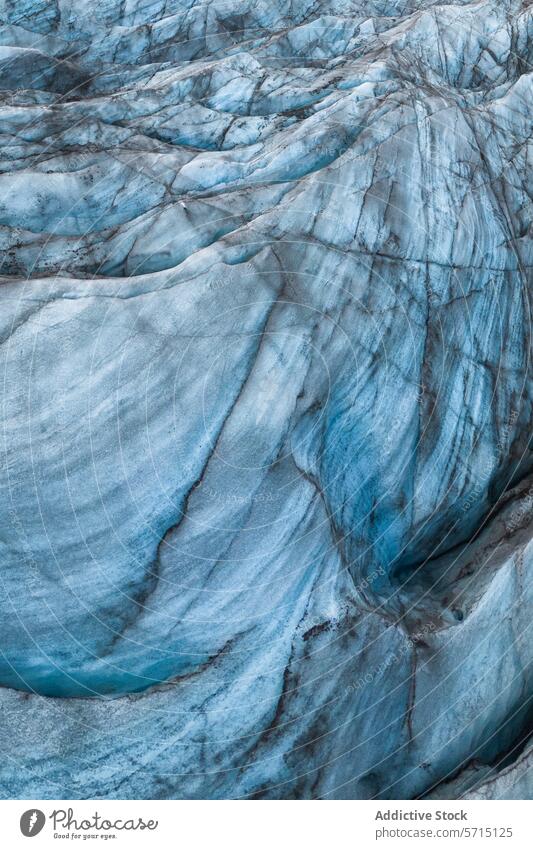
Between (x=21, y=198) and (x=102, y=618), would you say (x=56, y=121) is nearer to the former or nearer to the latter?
(x=21, y=198)

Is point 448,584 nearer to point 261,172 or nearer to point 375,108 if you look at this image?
point 261,172

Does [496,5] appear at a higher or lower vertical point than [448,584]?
higher
